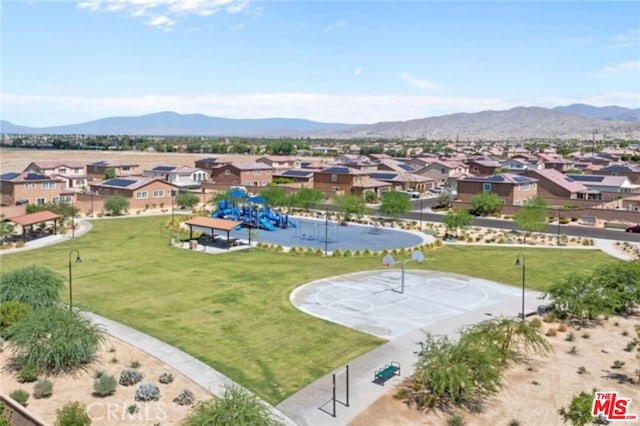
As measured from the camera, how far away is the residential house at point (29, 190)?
78812 mm

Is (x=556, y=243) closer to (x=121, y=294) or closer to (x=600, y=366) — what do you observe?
(x=600, y=366)

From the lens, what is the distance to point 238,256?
51656 millimetres

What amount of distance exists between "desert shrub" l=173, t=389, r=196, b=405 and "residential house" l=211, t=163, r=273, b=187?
285 feet

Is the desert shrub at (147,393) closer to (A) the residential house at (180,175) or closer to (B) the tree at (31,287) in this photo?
(B) the tree at (31,287)

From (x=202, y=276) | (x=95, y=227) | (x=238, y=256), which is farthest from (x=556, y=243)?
(x=95, y=227)

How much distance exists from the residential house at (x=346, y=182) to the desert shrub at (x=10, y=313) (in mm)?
72190

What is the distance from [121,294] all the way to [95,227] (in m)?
32.4

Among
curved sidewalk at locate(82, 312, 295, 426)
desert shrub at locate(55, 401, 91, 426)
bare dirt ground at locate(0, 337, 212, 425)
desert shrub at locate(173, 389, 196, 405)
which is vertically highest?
desert shrub at locate(55, 401, 91, 426)

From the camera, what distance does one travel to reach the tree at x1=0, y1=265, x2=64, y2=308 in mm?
30547

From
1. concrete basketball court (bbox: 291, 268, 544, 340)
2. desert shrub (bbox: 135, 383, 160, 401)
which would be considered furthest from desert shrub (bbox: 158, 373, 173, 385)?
concrete basketball court (bbox: 291, 268, 544, 340)

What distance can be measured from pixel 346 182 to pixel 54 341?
253 feet

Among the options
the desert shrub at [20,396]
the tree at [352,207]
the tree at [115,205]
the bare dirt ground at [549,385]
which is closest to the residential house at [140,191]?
the tree at [115,205]

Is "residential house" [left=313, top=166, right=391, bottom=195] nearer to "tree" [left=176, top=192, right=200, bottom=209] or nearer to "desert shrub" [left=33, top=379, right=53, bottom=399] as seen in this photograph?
"tree" [left=176, top=192, right=200, bottom=209]

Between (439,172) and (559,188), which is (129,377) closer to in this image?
(559,188)
